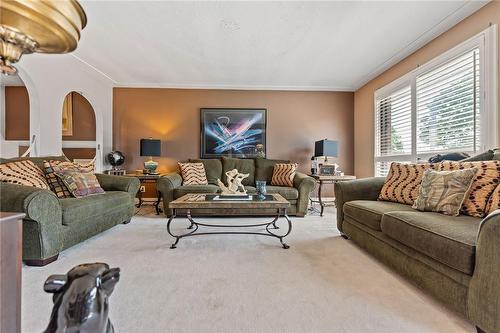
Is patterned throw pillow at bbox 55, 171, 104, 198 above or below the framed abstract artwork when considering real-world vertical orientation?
below

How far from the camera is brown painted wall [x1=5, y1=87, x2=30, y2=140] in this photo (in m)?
4.80

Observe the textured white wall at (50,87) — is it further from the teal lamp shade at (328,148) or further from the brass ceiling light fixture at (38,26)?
the teal lamp shade at (328,148)

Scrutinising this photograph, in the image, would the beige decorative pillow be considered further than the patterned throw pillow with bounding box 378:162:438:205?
No

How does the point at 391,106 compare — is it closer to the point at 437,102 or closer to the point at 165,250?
the point at 437,102

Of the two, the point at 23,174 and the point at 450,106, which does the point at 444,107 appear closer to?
the point at 450,106

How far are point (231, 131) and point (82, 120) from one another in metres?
3.01

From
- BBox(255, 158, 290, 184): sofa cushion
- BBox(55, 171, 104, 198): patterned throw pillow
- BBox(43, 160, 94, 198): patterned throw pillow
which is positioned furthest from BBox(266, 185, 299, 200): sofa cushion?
BBox(43, 160, 94, 198): patterned throw pillow

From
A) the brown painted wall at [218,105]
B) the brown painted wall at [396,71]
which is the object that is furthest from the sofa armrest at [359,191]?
the brown painted wall at [218,105]

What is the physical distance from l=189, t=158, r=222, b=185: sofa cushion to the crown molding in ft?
10.4

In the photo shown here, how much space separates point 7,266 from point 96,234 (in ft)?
7.11

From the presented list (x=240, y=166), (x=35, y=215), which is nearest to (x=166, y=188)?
(x=240, y=166)

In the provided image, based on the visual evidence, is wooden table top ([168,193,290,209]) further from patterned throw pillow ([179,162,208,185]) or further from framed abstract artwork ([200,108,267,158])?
framed abstract artwork ([200,108,267,158])

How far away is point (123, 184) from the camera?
3242 millimetres

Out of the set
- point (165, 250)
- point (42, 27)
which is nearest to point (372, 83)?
point (165, 250)
